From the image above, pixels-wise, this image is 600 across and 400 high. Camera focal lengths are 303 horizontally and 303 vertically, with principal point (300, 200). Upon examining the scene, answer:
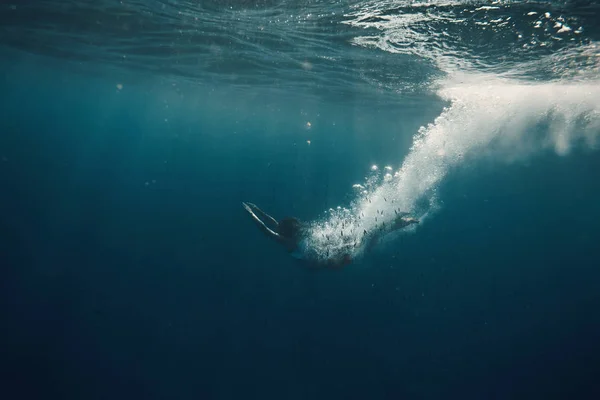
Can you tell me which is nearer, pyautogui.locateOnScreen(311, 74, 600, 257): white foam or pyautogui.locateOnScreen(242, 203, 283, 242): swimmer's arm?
pyautogui.locateOnScreen(242, 203, 283, 242): swimmer's arm

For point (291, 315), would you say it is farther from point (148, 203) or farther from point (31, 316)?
point (148, 203)

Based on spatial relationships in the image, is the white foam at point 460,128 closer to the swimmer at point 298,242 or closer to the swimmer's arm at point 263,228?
the swimmer at point 298,242

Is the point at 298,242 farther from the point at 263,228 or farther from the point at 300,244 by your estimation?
the point at 263,228

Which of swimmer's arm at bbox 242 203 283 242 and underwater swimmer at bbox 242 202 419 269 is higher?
swimmer's arm at bbox 242 203 283 242

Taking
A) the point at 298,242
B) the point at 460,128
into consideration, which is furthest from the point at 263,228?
the point at 460,128

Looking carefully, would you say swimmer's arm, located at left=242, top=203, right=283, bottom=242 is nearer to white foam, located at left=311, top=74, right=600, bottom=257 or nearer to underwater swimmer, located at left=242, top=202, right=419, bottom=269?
underwater swimmer, located at left=242, top=202, right=419, bottom=269

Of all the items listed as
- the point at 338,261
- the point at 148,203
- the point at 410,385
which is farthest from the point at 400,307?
the point at 148,203

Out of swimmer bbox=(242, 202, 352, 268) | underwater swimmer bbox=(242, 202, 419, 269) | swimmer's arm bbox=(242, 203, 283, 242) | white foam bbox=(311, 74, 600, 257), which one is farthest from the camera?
white foam bbox=(311, 74, 600, 257)

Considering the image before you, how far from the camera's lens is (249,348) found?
1377 centimetres

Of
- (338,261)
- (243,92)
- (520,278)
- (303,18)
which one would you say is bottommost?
(520,278)

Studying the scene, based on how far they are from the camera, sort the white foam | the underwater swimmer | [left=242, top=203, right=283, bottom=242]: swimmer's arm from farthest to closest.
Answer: the white foam
the underwater swimmer
[left=242, top=203, right=283, bottom=242]: swimmer's arm

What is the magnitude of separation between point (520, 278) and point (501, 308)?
5.45 metres

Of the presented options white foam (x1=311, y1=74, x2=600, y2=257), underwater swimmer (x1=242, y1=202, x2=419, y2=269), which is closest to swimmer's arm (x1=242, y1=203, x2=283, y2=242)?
underwater swimmer (x1=242, y1=202, x2=419, y2=269)

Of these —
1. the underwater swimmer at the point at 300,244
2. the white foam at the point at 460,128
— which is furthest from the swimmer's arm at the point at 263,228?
the white foam at the point at 460,128
